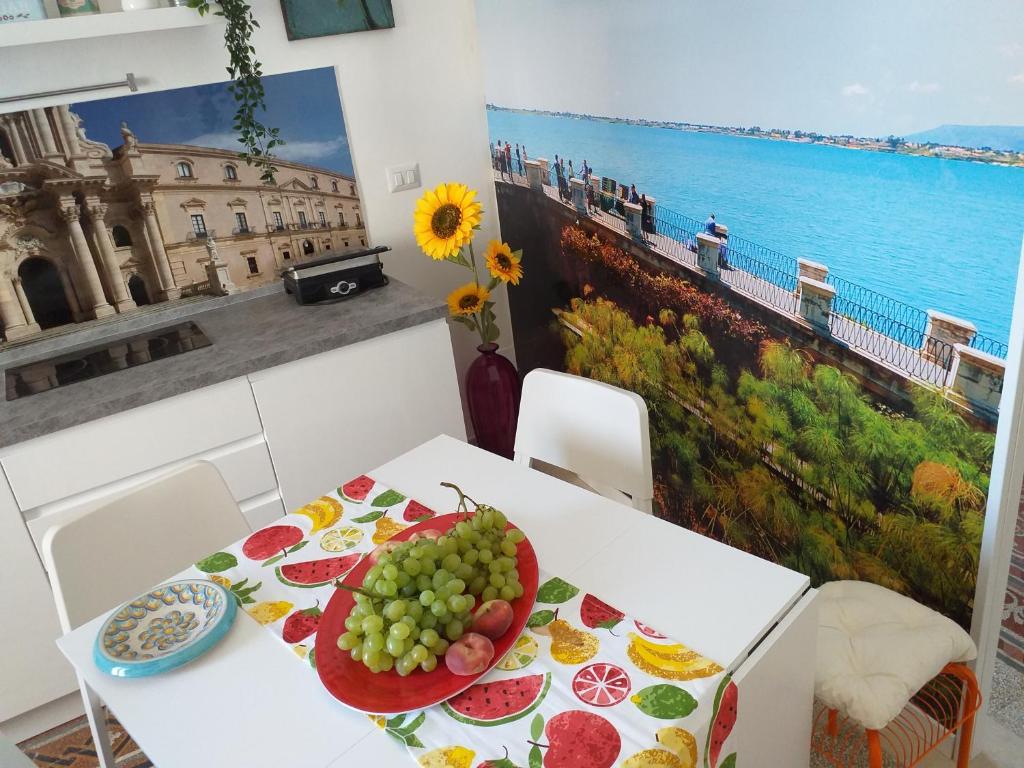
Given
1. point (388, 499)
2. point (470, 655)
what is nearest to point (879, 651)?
point (470, 655)

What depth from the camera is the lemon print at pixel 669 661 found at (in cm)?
113

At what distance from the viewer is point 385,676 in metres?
1.18

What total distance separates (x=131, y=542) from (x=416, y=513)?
565 millimetres

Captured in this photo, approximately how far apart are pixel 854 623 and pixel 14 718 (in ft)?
6.90

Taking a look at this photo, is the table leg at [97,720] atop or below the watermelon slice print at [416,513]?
below

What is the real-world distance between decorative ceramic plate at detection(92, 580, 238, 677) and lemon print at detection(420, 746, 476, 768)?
1.41 feet

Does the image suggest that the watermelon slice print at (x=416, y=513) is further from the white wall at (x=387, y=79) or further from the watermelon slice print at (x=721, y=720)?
the white wall at (x=387, y=79)

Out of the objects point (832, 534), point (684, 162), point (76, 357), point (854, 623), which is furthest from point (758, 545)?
point (76, 357)

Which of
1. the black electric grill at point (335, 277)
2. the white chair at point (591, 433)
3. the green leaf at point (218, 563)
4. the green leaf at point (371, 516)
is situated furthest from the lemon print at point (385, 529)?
the black electric grill at point (335, 277)

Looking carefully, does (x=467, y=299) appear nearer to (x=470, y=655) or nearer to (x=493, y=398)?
(x=493, y=398)

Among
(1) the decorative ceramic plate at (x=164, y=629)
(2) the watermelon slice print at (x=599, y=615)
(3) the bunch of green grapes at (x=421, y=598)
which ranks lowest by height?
(2) the watermelon slice print at (x=599, y=615)

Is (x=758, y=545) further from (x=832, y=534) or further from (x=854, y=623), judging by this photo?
(x=854, y=623)

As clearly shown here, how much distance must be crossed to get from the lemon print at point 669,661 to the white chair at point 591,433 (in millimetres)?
579

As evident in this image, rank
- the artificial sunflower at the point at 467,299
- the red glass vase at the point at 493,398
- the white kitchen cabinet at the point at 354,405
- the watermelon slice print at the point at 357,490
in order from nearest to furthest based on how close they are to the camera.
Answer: the watermelon slice print at the point at 357,490, the white kitchen cabinet at the point at 354,405, the artificial sunflower at the point at 467,299, the red glass vase at the point at 493,398
